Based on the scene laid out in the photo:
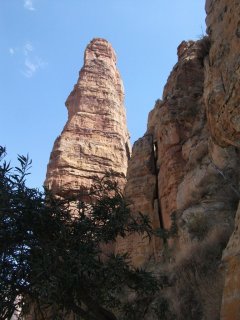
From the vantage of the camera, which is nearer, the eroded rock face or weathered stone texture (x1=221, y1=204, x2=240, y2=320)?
weathered stone texture (x1=221, y1=204, x2=240, y2=320)

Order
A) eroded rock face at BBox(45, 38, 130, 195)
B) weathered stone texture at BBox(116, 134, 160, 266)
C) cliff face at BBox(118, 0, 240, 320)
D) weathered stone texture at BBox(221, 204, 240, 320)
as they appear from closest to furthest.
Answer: weathered stone texture at BBox(221, 204, 240, 320)
cliff face at BBox(118, 0, 240, 320)
weathered stone texture at BBox(116, 134, 160, 266)
eroded rock face at BBox(45, 38, 130, 195)

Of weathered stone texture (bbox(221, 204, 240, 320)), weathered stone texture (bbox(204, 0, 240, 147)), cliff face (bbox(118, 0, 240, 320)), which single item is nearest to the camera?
weathered stone texture (bbox(221, 204, 240, 320))

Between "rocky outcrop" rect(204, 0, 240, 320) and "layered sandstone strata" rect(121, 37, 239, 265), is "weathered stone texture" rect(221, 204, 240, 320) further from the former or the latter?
"layered sandstone strata" rect(121, 37, 239, 265)

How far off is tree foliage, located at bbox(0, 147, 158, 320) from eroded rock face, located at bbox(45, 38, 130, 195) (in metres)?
24.8

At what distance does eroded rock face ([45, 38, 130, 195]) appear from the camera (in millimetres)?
35656

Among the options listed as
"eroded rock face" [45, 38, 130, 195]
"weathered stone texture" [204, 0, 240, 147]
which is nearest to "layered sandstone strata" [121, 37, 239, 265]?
"weathered stone texture" [204, 0, 240, 147]

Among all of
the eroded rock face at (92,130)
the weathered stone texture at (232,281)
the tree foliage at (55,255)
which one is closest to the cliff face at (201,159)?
the weathered stone texture at (232,281)

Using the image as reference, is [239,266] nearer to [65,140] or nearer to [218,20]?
[218,20]

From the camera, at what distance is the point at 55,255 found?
7727 mm

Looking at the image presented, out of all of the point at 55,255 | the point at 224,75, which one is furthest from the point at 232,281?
the point at 224,75

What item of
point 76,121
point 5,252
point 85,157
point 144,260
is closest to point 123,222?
point 5,252

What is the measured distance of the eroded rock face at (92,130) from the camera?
35656 mm

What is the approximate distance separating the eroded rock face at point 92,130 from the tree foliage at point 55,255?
24.8 metres

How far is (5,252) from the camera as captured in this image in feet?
25.3
